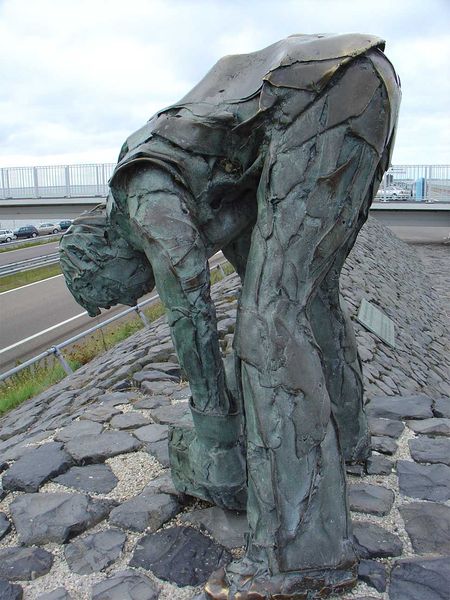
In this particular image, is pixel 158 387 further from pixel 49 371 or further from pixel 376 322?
pixel 49 371

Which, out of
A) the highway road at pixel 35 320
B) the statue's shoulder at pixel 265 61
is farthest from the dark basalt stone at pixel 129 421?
the highway road at pixel 35 320

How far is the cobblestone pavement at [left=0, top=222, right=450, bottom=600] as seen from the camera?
2434mm

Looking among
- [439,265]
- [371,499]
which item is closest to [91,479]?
[371,499]

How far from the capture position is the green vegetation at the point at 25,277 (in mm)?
18500

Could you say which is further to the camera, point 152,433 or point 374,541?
point 152,433

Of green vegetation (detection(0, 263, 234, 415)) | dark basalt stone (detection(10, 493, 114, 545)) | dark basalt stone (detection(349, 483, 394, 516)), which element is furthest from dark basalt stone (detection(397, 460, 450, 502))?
green vegetation (detection(0, 263, 234, 415))

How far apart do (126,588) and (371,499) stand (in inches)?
43.5

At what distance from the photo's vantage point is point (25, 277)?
19688 mm

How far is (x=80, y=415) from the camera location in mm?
4277

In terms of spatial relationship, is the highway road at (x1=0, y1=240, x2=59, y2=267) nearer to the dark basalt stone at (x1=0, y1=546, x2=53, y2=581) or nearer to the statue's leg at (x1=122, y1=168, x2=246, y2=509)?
the dark basalt stone at (x1=0, y1=546, x2=53, y2=581)

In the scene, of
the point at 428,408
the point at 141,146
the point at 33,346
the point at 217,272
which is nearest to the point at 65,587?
the point at 141,146

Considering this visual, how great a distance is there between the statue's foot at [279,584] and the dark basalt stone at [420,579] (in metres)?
0.20

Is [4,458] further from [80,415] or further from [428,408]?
[428,408]

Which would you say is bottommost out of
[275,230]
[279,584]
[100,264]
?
[279,584]
